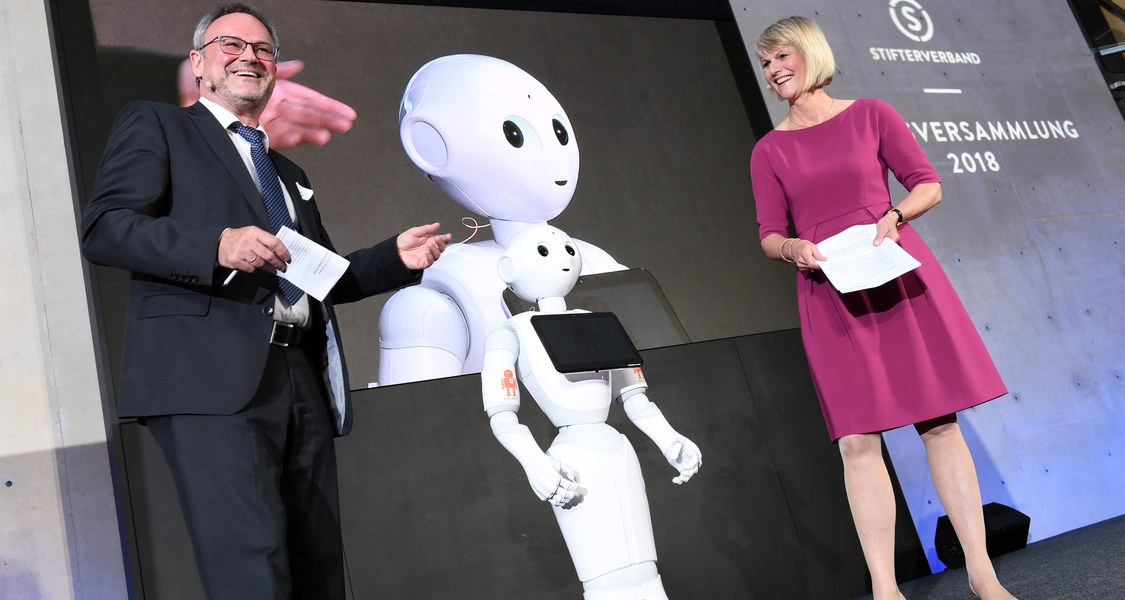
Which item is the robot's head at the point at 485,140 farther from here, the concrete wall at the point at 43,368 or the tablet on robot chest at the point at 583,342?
the concrete wall at the point at 43,368

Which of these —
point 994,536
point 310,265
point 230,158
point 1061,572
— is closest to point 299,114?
point 230,158

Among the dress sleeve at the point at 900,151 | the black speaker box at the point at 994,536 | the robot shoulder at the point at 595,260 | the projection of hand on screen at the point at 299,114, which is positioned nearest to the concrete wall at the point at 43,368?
the projection of hand on screen at the point at 299,114

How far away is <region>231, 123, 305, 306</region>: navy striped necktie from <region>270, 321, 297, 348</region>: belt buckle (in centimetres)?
7

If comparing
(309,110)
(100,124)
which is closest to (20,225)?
(100,124)

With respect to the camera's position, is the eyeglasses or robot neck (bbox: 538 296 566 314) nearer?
the eyeglasses

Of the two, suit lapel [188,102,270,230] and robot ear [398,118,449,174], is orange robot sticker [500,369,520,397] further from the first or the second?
robot ear [398,118,449,174]

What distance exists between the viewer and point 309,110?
324cm

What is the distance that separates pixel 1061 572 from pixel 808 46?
1.89m

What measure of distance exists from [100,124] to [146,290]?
1.50 metres

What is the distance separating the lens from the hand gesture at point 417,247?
2094mm

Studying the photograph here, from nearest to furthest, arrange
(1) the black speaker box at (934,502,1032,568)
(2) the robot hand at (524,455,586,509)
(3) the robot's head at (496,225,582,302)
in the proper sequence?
(2) the robot hand at (524,455,586,509)
(3) the robot's head at (496,225,582,302)
(1) the black speaker box at (934,502,1032,568)

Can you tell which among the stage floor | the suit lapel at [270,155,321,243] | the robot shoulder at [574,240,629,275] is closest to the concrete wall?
the suit lapel at [270,155,321,243]

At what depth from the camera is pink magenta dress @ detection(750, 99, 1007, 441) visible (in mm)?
2377

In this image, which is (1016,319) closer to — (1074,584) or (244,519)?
(1074,584)
